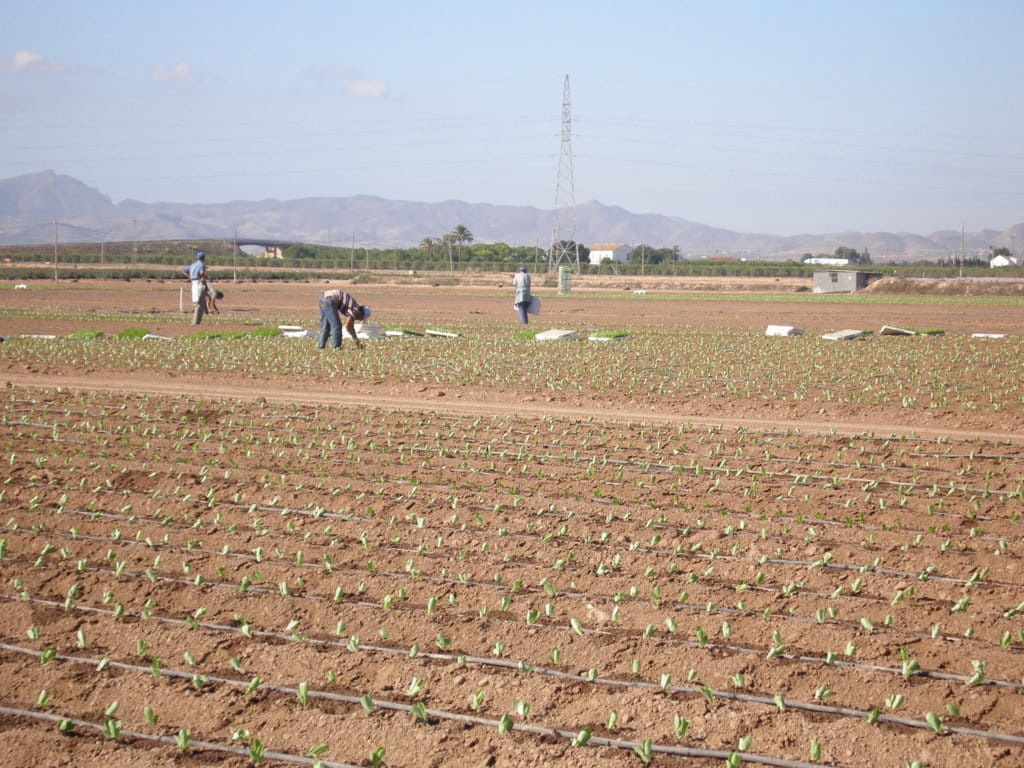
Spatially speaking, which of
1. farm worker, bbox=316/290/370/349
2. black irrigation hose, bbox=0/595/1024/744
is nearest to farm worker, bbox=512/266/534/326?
farm worker, bbox=316/290/370/349

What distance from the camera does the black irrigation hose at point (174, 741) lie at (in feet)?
15.0

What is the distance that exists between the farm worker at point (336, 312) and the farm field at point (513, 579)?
175 inches

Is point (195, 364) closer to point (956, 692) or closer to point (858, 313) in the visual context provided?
point (956, 692)

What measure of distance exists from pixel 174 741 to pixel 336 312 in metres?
13.8

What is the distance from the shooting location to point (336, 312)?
18.2m

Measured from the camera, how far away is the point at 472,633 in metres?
5.81

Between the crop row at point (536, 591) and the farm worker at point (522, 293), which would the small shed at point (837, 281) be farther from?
the crop row at point (536, 591)

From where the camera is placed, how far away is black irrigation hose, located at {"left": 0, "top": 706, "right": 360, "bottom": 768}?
4562mm

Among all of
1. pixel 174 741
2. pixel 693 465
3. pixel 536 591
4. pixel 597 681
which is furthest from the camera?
pixel 693 465

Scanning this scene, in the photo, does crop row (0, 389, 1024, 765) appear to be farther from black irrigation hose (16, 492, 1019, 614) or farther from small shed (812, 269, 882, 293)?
small shed (812, 269, 882, 293)

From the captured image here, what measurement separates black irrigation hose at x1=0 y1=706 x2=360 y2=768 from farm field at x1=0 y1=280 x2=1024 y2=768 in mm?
14

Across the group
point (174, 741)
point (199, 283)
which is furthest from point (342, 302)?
point (174, 741)

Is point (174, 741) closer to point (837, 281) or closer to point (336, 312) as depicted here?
point (336, 312)

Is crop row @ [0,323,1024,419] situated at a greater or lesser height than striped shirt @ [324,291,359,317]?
lesser
